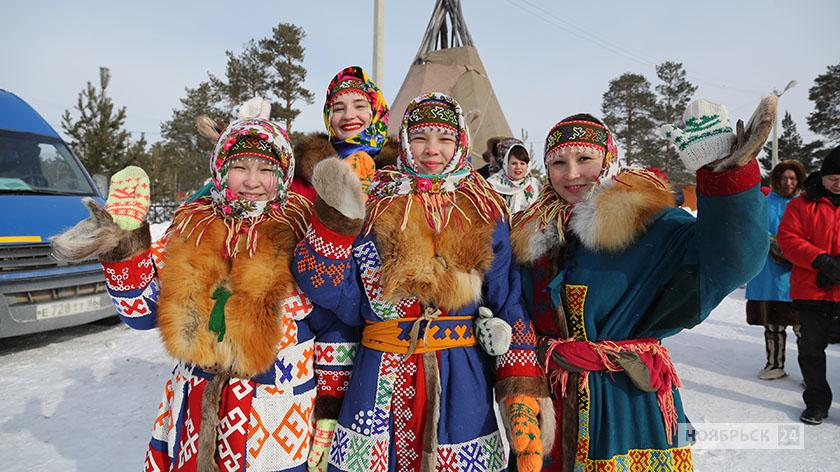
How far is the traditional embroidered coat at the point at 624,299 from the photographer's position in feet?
5.32

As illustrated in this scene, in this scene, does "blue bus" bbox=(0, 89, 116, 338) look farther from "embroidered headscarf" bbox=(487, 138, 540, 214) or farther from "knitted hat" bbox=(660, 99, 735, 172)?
"knitted hat" bbox=(660, 99, 735, 172)

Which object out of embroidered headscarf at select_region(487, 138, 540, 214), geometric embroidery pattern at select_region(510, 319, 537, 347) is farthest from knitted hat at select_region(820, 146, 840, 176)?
geometric embroidery pattern at select_region(510, 319, 537, 347)

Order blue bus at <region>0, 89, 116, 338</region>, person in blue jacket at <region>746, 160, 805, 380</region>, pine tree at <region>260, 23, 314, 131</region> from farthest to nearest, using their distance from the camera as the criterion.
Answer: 1. pine tree at <region>260, 23, 314, 131</region>
2. blue bus at <region>0, 89, 116, 338</region>
3. person in blue jacket at <region>746, 160, 805, 380</region>

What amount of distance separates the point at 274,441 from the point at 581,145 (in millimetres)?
1575

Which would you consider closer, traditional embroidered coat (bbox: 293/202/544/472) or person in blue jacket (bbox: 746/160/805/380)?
traditional embroidered coat (bbox: 293/202/544/472)

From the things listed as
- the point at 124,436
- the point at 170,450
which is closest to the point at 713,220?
the point at 170,450

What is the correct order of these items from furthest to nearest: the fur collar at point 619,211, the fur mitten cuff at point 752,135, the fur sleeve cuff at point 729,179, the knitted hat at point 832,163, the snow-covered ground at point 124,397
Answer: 1. the knitted hat at point 832,163
2. the snow-covered ground at point 124,397
3. the fur collar at point 619,211
4. the fur sleeve cuff at point 729,179
5. the fur mitten cuff at point 752,135

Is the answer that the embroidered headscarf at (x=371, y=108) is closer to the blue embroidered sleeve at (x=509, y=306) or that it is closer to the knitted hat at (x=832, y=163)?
the blue embroidered sleeve at (x=509, y=306)

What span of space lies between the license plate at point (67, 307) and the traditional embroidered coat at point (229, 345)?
394 cm

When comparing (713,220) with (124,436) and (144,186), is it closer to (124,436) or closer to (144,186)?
(144,186)

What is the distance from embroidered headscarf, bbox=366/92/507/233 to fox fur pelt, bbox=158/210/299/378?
0.41 m

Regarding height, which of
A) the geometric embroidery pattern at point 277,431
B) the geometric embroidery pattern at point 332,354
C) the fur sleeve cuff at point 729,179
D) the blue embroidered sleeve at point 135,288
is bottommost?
the geometric embroidery pattern at point 277,431

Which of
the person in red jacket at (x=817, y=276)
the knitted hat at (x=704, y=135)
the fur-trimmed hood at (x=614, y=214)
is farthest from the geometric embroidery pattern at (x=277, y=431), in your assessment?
the person in red jacket at (x=817, y=276)

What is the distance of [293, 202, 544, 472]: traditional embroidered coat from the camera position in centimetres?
167
